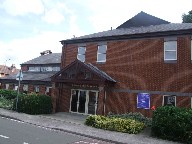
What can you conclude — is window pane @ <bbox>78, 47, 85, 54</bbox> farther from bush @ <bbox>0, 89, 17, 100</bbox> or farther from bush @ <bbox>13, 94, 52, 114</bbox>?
bush @ <bbox>0, 89, 17, 100</bbox>

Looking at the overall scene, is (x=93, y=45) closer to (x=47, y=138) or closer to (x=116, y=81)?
(x=116, y=81)

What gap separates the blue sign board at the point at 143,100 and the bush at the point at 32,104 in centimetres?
818

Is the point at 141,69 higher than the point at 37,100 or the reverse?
higher

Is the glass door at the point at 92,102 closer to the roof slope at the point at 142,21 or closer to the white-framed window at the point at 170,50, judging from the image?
the white-framed window at the point at 170,50

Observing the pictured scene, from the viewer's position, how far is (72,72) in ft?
72.8

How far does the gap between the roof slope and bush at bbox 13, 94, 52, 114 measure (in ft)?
37.7

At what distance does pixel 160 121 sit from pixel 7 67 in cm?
6092

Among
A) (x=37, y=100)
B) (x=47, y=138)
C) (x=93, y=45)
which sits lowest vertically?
(x=47, y=138)

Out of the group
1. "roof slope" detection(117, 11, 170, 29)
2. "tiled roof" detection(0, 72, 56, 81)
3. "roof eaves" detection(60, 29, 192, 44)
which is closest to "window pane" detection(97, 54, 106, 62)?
"roof eaves" detection(60, 29, 192, 44)

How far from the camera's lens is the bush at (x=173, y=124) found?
44.6ft

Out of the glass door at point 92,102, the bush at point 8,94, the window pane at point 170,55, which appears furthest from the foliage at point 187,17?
the bush at point 8,94

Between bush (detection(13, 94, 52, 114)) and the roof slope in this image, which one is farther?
the roof slope

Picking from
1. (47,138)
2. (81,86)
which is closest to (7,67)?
(81,86)

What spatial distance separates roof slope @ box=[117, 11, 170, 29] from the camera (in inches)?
985
